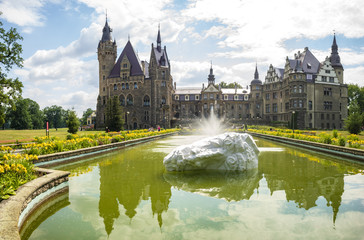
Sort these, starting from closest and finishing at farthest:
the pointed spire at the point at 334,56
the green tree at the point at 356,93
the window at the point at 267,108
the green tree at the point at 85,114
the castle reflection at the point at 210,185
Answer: the castle reflection at the point at 210,185 → the pointed spire at the point at 334,56 → the window at the point at 267,108 → the green tree at the point at 356,93 → the green tree at the point at 85,114

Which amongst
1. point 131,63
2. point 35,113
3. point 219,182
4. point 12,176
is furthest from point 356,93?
point 35,113

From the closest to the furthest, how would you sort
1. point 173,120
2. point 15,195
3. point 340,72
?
1. point 15,195
2. point 340,72
3. point 173,120

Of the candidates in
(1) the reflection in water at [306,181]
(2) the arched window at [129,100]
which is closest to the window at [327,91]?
(2) the arched window at [129,100]

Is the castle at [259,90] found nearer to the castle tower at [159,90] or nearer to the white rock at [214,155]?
the castle tower at [159,90]

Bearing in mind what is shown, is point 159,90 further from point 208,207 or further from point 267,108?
point 208,207

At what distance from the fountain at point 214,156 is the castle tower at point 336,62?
62.5m

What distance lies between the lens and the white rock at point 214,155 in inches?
425

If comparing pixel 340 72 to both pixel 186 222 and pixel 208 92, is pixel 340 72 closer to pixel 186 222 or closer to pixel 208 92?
pixel 208 92

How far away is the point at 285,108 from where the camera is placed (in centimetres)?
5978

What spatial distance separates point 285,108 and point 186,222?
60.4 metres

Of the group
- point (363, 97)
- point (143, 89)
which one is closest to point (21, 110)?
point (143, 89)

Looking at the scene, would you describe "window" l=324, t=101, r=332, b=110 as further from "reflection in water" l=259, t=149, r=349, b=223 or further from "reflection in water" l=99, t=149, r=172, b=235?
"reflection in water" l=99, t=149, r=172, b=235

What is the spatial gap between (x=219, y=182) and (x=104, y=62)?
6304cm

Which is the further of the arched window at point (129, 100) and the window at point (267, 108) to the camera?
the window at point (267, 108)
